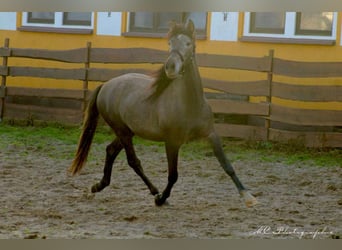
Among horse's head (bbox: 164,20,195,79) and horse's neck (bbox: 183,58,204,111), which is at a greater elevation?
horse's head (bbox: 164,20,195,79)

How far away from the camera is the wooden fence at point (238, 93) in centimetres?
483

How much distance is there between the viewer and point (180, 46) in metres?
4.50

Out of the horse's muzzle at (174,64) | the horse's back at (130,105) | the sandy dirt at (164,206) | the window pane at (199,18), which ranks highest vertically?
the window pane at (199,18)

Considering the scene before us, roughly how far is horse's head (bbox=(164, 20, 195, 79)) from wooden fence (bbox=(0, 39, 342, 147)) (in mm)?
271

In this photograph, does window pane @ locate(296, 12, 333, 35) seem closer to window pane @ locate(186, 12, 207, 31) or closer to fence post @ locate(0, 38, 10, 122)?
window pane @ locate(186, 12, 207, 31)

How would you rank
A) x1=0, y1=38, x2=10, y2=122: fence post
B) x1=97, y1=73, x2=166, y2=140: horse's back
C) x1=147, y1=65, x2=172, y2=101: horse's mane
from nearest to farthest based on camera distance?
x1=147, y1=65, x2=172, y2=101: horse's mane < x1=97, y1=73, x2=166, y2=140: horse's back < x1=0, y1=38, x2=10, y2=122: fence post

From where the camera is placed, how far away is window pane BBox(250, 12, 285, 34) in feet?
15.3

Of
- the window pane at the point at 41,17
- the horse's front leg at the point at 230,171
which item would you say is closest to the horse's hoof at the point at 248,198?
the horse's front leg at the point at 230,171

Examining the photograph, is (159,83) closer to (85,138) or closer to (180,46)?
(180,46)

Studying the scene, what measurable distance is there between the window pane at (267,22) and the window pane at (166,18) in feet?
1.15

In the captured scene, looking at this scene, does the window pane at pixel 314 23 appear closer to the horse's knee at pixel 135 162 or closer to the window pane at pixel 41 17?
the horse's knee at pixel 135 162

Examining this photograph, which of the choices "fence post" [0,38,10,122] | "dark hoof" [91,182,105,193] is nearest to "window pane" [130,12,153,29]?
"fence post" [0,38,10,122]

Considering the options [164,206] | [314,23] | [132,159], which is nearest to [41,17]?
[132,159]

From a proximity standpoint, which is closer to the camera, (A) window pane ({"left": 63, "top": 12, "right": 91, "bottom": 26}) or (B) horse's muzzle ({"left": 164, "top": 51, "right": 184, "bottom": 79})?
(B) horse's muzzle ({"left": 164, "top": 51, "right": 184, "bottom": 79})
